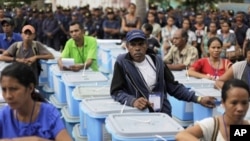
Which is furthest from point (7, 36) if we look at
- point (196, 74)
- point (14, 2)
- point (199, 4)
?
point (14, 2)

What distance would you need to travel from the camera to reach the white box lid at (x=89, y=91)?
531 centimetres

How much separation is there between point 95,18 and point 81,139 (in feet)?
39.0

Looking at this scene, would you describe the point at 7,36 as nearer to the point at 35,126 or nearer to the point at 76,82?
the point at 76,82

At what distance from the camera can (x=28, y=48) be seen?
23.7 ft

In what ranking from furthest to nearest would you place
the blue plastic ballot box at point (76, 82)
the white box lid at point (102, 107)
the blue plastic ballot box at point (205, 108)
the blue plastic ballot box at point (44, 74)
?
the blue plastic ballot box at point (44, 74) < the blue plastic ballot box at point (76, 82) < the blue plastic ballot box at point (205, 108) < the white box lid at point (102, 107)

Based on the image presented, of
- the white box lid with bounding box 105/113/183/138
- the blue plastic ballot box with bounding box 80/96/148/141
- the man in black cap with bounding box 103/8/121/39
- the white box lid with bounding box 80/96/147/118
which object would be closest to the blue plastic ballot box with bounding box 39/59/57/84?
the white box lid with bounding box 80/96/147/118

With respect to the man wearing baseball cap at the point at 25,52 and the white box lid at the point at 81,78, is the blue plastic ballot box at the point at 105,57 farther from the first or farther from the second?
the white box lid at the point at 81,78

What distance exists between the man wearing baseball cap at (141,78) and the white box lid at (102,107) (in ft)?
0.31

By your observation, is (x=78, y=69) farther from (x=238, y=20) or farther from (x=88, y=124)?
Result: (x=238, y=20)

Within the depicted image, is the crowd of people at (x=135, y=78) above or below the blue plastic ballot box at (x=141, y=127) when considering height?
above

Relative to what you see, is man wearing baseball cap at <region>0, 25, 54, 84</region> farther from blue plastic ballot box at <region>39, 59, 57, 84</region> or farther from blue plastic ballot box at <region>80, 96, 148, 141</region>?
blue plastic ballot box at <region>80, 96, 148, 141</region>

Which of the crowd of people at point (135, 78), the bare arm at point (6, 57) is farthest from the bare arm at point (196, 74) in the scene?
the bare arm at point (6, 57)

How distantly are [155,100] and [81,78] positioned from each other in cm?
178

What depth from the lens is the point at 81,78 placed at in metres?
6.27
